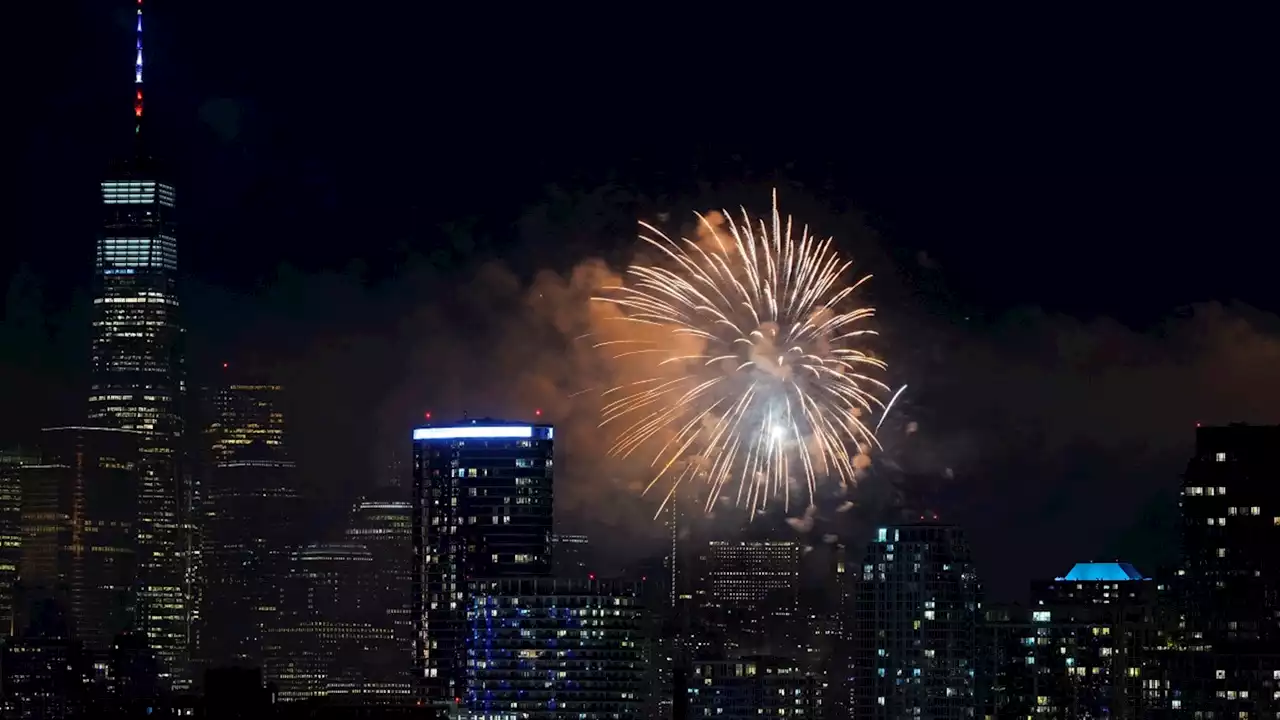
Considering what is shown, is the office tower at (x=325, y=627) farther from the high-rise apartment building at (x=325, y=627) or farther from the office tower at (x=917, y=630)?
the office tower at (x=917, y=630)

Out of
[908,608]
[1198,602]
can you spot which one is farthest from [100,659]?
[1198,602]

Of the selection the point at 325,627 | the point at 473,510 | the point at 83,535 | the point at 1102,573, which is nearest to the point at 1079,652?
the point at 1102,573

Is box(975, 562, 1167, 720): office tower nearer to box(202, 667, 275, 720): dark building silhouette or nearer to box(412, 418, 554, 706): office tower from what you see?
box(412, 418, 554, 706): office tower

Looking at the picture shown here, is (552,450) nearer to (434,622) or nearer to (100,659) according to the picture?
(434,622)

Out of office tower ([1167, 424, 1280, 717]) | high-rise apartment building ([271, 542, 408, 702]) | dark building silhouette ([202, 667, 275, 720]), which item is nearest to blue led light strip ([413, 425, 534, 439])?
high-rise apartment building ([271, 542, 408, 702])

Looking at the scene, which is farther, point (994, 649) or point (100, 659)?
point (100, 659)

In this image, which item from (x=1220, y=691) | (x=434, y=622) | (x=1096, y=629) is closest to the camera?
(x=1220, y=691)

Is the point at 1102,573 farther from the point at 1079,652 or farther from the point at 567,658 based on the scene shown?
the point at 567,658
